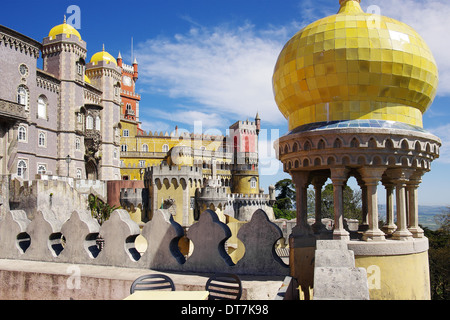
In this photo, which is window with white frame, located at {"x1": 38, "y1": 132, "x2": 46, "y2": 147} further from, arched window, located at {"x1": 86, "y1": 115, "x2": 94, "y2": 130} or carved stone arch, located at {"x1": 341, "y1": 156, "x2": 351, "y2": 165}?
carved stone arch, located at {"x1": 341, "y1": 156, "x2": 351, "y2": 165}

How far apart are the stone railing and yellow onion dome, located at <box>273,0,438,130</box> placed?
3.08 m

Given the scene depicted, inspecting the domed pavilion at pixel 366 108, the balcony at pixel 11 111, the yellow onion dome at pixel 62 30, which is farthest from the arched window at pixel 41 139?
the domed pavilion at pixel 366 108

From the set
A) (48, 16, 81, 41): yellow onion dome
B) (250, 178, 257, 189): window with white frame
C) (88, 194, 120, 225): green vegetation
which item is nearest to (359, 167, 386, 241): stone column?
(88, 194, 120, 225): green vegetation

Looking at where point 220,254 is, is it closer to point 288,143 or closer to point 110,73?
point 288,143

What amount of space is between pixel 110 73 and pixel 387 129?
53602 mm

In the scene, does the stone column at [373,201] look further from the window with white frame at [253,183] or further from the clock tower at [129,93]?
the clock tower at [129,93]

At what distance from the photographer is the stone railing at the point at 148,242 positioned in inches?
351

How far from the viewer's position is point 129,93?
90.6 m

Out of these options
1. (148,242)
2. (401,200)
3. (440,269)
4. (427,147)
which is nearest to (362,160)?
(401,200)

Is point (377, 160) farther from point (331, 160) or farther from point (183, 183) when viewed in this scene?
point (183, 183)

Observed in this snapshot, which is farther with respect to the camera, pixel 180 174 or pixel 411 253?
pixel 180 174

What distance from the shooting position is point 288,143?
9.67 meters

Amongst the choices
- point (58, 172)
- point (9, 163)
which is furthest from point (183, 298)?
point (58, 172)

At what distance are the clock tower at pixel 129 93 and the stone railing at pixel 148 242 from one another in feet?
258
